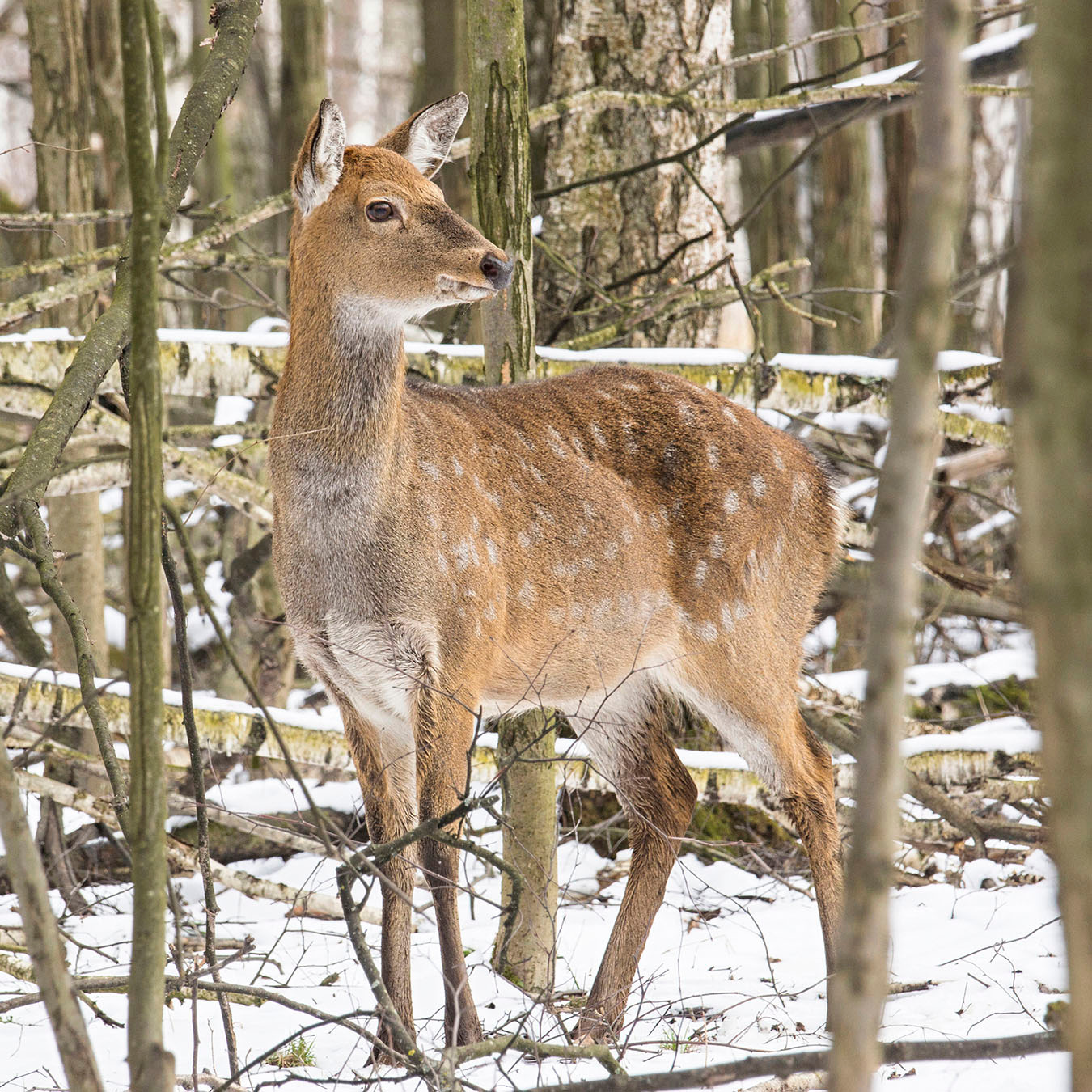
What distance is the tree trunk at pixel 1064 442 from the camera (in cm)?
131

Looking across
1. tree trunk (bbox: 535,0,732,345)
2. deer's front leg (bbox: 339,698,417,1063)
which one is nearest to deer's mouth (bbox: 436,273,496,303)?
deer's front leg (bbox: 339,698,417,1063)

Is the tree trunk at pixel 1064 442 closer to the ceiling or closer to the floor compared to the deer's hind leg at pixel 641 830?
closer to the ceiling

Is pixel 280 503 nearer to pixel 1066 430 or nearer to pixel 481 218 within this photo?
pixel 481 218

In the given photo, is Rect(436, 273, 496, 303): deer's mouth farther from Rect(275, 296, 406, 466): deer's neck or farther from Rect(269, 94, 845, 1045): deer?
Rect(275, 296, 406, 466): deer's neck

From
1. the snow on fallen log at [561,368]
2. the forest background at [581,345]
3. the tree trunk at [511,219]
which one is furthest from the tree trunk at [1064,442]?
the snow on fallen log at [561,368]

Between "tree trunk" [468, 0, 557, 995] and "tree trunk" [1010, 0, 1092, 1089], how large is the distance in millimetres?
3171

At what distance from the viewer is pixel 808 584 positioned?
4.99m

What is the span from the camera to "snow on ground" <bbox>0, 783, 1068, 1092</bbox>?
3.55 meters

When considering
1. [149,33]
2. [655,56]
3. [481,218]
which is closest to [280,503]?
[481,218]

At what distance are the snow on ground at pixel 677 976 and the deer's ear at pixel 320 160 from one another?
6.90ft

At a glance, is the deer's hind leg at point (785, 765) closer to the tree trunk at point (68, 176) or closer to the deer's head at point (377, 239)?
the deer's head at point (377, 239)

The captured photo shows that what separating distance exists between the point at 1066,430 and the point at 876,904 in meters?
0.58

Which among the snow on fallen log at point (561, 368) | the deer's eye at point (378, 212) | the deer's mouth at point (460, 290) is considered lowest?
the snow on fallen log at point (561, 368)

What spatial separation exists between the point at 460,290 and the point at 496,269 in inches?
4.9
